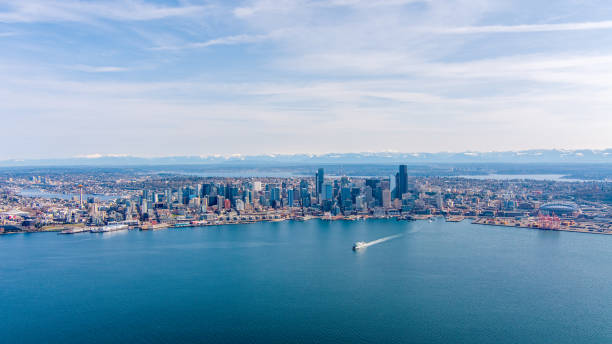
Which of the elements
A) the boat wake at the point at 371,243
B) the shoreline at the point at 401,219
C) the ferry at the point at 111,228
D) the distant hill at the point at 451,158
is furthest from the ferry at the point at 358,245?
the distant hill at the point at 451,158

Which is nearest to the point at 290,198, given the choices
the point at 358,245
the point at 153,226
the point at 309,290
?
the point at 153,226

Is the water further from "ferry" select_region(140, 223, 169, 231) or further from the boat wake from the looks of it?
"ferry" select_region(140, 223, 169, 231)

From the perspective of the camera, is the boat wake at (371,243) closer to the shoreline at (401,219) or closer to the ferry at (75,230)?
the shoreline at (401,219)

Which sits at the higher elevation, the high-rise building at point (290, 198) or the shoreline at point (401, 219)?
the high-rise building at point (290, 198)

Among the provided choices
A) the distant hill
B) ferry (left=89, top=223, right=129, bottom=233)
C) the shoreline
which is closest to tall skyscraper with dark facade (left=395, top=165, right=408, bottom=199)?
the shoreline

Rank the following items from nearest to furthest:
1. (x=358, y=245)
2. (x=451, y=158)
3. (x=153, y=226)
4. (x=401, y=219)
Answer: (x=358, y=245) → (x=153, y=226) → (x=401, y=219) → (x=451, y=158)

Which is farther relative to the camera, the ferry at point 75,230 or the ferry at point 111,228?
the ferry at point 111,228

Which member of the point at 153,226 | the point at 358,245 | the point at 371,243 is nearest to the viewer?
the point at 358,245

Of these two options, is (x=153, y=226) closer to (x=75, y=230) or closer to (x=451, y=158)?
(x=75, y=230)
